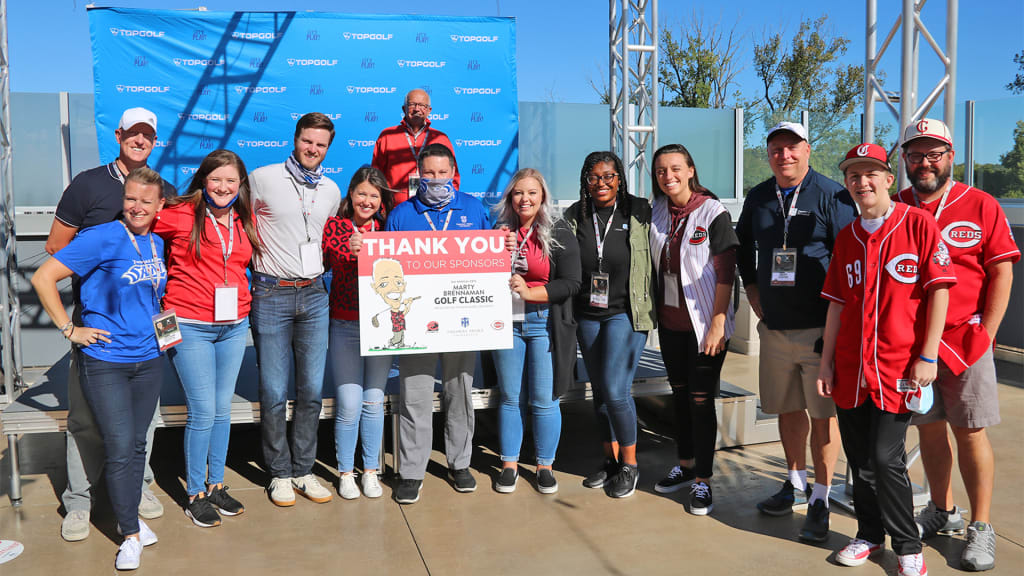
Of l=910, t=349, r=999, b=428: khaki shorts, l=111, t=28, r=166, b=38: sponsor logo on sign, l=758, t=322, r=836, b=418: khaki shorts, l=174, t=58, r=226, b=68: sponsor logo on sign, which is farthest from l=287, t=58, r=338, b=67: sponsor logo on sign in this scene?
l=910, t=349, r=999, b=428: khaki shorts

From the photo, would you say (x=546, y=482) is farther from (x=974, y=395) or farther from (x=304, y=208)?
(x=974, y=395)

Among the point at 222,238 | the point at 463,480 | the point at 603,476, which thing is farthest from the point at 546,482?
the point at 222,238

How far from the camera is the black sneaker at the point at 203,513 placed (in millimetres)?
3152

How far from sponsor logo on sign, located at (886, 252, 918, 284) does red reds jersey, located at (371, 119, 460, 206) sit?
2.82 meters

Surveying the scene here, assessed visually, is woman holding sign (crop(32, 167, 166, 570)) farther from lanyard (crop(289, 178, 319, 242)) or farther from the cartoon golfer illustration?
the cartoon golfer illustration

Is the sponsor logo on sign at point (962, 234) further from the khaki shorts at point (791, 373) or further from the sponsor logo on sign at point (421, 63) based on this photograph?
the sponsor logo on sign at point (421, 63)

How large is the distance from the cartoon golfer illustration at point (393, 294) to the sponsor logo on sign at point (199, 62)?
4773 millimetres

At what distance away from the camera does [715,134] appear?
9.25m

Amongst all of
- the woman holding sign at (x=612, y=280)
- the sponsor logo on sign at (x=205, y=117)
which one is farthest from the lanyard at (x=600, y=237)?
the sponsor logo on sign at (x=205, y=117)

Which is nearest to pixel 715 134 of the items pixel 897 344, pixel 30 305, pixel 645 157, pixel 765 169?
pixel 765 169

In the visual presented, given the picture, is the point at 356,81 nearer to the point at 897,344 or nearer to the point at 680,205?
the point at 680,205

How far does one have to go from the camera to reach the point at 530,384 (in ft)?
11.4

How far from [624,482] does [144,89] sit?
18.8ft

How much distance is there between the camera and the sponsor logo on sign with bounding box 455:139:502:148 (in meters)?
7.58
